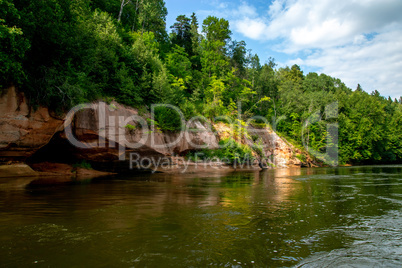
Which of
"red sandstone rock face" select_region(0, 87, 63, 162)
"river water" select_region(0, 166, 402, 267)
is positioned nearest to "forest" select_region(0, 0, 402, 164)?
"red sandstone rock face" select_region(0, 87, 63, 162)

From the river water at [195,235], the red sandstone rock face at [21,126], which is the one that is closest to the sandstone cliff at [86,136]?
the red sandstone rock face at [21,126]

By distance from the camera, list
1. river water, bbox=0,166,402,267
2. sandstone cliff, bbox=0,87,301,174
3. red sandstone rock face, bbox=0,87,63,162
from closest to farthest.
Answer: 1. river water, bbox=0,166,402,267
2. red sandstone rock face, bbox=0,87,63,162
3. sandstone cliff, bbox=0,87,301,174

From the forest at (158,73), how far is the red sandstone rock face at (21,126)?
0.53m

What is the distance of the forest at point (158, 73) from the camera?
39.2 ft

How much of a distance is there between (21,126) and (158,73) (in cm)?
1391

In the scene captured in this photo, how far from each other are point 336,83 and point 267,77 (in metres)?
44.4

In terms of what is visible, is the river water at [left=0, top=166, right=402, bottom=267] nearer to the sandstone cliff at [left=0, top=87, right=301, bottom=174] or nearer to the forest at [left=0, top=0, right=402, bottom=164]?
the sandstone cliff at [left=0, top=87, right=301, bottom=174]

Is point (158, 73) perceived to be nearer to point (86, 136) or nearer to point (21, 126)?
point (86, 136)

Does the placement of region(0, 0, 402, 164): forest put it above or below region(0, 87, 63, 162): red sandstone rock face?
above

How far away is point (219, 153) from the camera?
26109 mm

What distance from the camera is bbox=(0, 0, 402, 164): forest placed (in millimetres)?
11939

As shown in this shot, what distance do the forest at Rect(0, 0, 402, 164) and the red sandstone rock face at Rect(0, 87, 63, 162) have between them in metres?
0.53

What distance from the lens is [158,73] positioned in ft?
77.1

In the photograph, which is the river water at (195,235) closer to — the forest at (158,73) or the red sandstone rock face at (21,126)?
the red sandstone rock face at (21,126)
